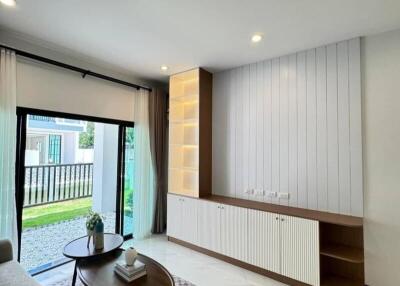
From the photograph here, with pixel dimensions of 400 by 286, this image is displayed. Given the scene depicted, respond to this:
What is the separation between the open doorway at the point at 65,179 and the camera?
2818 mm

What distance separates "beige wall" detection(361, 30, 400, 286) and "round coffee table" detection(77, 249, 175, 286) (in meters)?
2.16

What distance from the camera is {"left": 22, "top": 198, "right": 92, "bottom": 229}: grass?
2906 millimetres

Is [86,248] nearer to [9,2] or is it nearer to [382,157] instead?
[9,2]

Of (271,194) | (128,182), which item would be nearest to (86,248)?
(128,182)

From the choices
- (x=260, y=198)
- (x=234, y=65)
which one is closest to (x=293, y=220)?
(x=260, y=198)

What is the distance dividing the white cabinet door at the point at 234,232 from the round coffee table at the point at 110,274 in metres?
1.25

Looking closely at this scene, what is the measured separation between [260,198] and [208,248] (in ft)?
3.39

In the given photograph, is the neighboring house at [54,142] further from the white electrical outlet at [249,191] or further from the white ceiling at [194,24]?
the white electrical outlet at [249,191]

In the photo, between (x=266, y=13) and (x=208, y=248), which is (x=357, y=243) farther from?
→ (x=266, y=13)

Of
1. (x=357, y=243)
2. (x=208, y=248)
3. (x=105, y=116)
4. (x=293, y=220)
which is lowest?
(x=208, y=248)

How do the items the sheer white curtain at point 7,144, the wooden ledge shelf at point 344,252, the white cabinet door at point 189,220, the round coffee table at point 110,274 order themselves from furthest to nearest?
the white cabinet door at point 189,220
the sheer white curtain at point 7,144
the wooden ledge shelf at point 344,252
the round coffee table at point 110,274

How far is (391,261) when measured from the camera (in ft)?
7.64

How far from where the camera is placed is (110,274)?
1.92m

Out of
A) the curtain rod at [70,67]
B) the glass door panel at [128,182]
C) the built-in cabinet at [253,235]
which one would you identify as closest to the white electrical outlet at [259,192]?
the built-in cabinet at [253,235]
